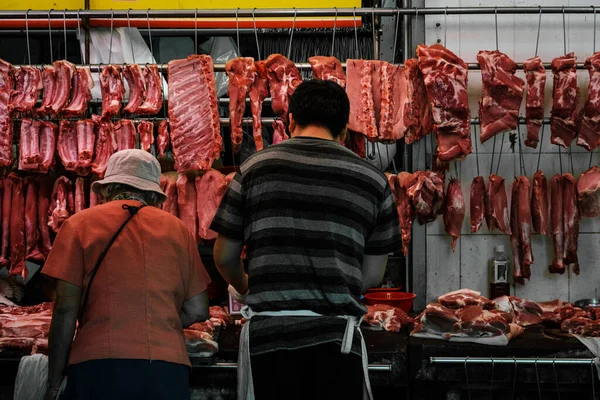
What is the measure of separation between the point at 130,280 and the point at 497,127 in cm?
354

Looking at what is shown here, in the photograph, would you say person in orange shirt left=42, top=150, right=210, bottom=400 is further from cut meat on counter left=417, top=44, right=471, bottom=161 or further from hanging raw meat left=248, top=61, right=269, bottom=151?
cut meat on counter left=417, top=44, right=471, bottom=161

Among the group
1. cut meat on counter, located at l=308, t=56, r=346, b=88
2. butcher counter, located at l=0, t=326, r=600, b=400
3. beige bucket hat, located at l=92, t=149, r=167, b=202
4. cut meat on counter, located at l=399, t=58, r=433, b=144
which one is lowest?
butcher counter, located at l=0, t=326, r=600, b=400

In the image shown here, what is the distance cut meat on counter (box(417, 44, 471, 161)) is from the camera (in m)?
6.40

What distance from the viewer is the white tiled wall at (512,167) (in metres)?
6.94

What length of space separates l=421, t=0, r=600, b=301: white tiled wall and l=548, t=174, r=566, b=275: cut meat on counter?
0.86 feet

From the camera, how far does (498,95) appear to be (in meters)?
6.51

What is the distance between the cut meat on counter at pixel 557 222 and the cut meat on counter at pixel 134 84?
345 cm

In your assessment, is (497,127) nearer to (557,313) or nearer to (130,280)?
(557,313)

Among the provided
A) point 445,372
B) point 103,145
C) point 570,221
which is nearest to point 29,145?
point 103,145

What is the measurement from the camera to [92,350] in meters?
3.96

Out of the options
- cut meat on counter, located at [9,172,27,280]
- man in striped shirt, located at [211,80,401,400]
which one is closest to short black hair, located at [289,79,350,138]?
man in striped shirt, located at [211,80,401,400]

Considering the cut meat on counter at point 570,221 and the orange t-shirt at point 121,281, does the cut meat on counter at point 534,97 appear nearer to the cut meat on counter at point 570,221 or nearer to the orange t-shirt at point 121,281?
the cut meat on counter at point 570,221

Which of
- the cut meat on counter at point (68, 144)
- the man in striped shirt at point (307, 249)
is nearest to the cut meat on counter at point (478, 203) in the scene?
the man in striped shirt at point (307, 249)

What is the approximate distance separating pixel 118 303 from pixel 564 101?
4.10m
